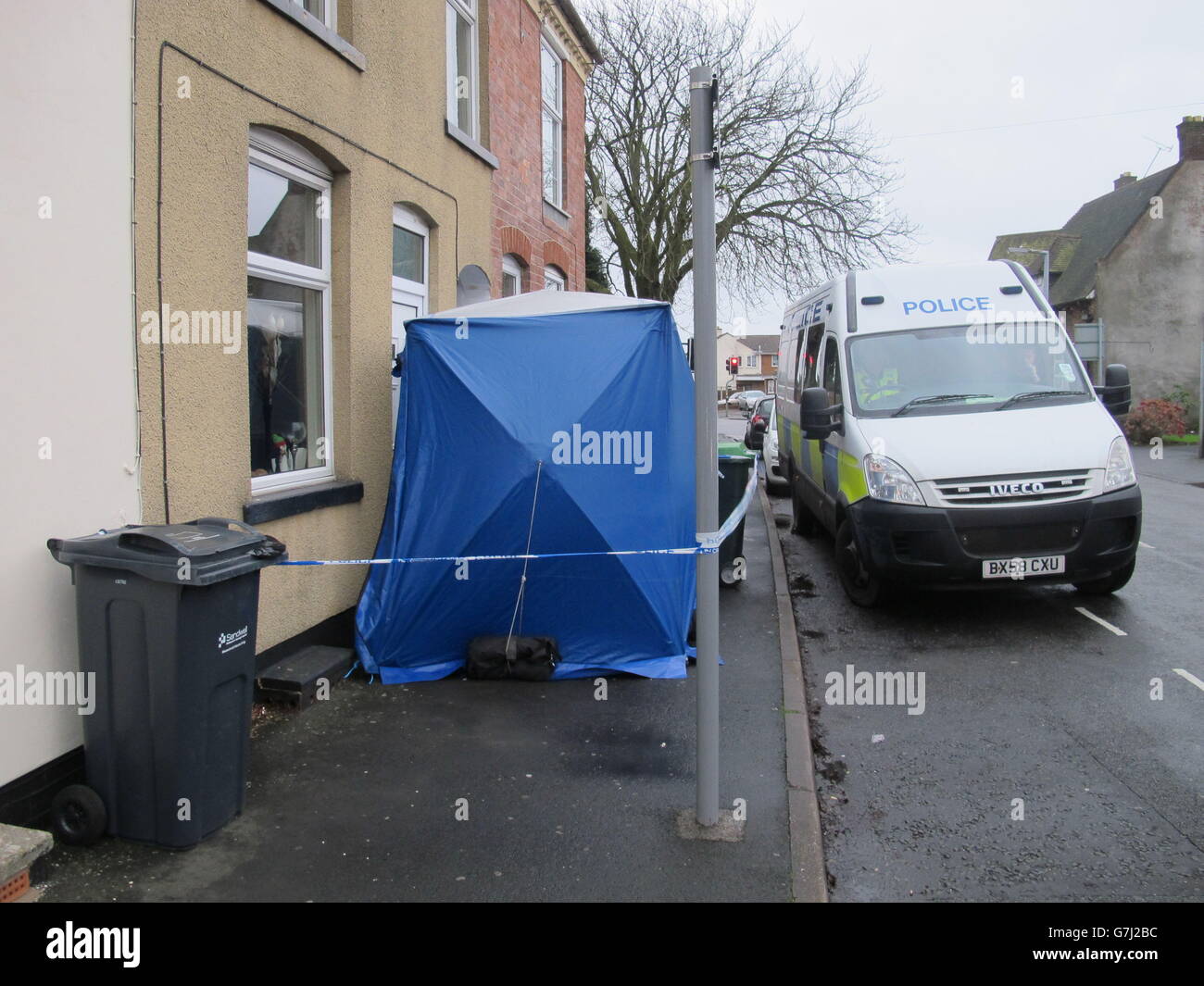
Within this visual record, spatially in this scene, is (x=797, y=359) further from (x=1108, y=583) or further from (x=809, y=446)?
(x=1108, y=583)

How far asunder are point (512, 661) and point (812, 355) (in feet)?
18.1

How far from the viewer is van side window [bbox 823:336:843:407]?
8.44m

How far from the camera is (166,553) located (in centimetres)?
369

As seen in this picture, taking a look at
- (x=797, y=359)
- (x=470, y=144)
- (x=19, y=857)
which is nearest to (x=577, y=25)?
(x=470, y=144)

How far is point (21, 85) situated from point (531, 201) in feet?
25.5

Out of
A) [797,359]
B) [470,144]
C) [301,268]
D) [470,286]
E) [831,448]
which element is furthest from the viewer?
[797,359]

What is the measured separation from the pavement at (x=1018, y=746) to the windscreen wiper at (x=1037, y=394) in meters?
1.67

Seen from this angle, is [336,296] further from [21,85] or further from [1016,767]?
[1016,767]

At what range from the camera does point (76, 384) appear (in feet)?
13.4

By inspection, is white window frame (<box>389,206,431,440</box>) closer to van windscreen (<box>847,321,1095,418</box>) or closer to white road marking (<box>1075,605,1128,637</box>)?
van windscreen (<box>847,321,1095,418</box>)

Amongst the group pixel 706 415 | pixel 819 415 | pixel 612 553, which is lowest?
pixel 612 553

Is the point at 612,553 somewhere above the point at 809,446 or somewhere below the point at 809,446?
below

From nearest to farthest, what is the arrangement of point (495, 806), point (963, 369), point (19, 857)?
1. point (19, 857)
2. point (495, 806)
3. point (963, 369)
